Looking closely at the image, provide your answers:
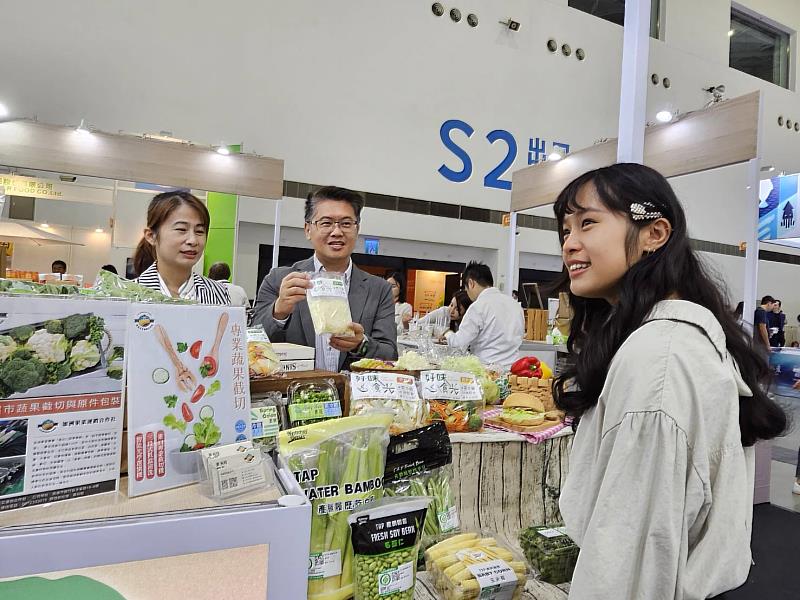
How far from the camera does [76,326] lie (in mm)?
858

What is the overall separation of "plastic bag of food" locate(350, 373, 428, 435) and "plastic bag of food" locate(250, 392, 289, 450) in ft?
0.72

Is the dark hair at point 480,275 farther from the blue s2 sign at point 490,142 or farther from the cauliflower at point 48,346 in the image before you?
the blue s2 sign at point 490,142

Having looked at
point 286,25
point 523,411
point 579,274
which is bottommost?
point 523,411

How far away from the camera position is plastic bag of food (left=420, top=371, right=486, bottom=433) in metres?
1.71

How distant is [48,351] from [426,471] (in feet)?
2.91

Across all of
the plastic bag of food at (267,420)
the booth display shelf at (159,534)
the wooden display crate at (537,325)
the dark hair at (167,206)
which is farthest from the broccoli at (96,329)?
the wooden display crate at (537,325)

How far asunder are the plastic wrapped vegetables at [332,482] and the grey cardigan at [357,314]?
100 centimetres

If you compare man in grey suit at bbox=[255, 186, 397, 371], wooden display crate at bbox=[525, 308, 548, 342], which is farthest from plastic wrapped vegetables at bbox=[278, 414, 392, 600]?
wooden display crate at bbox=[525, 308, 548, 342]

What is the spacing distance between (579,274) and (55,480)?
105 centimetres

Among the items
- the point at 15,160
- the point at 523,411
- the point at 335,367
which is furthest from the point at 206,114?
the point at 523,411

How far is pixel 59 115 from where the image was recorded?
6930mm

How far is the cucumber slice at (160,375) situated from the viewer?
91 cm

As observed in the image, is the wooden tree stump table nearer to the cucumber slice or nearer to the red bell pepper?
the red bell pepper

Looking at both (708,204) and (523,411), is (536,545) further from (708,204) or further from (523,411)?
(708,204)
